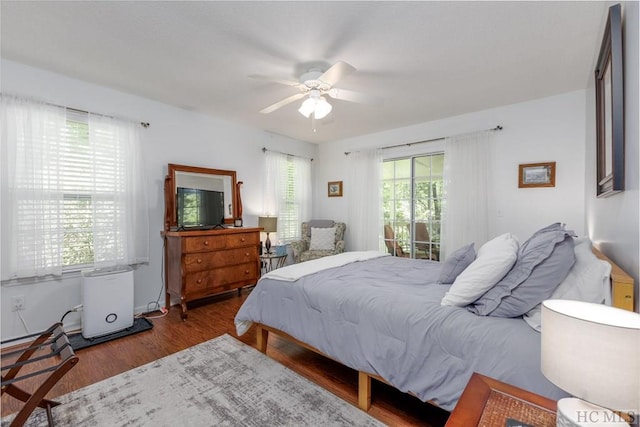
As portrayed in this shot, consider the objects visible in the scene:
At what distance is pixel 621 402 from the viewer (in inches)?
23.9

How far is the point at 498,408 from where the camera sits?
864mm

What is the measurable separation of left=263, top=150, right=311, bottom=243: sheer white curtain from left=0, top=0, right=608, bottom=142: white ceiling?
1613 mm

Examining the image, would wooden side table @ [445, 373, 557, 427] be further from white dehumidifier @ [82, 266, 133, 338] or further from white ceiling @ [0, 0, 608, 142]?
white dehumidifier @ [82, 266, 133, 338]

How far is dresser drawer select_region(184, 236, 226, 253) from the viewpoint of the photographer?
3.13 metres

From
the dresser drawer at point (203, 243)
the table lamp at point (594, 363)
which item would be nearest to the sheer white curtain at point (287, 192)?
the dresser drawer at point (203, 243)

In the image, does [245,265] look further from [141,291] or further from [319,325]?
[319,325]

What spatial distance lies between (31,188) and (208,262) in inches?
67.0

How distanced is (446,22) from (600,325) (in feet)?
6.76

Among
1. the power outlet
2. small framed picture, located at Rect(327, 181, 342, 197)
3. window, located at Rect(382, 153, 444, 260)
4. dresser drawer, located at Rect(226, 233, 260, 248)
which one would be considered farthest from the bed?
small framed picture, located at Rect(327, 181, 342, 197)

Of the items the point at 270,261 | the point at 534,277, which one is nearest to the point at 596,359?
Result: the point at 534,277

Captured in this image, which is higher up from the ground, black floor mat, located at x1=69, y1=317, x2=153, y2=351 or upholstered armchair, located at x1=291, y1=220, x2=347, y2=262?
upholstered armchair, located at x1=291, y1=220, x2=347, y2=262

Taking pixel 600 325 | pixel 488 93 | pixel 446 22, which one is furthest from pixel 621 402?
pixel 488 93

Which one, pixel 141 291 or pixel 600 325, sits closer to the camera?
pixel 600 325

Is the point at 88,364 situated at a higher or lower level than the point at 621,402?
lower
